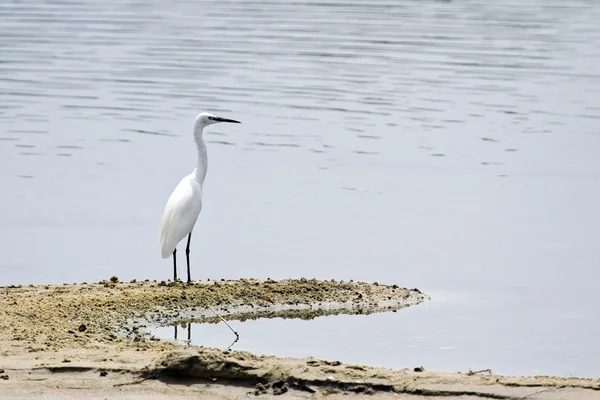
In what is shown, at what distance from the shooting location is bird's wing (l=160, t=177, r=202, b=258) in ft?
36.4

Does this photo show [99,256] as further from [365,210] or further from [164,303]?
[365,210]

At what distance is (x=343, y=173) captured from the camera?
55.2ft

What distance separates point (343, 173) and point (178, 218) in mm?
5979

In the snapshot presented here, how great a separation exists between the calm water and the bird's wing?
0.85 meters

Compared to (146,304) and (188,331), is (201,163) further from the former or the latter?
(188,331)

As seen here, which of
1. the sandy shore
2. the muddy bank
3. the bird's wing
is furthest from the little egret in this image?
the sandy shore

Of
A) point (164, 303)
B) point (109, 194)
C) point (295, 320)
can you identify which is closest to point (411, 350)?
point (295, 320)

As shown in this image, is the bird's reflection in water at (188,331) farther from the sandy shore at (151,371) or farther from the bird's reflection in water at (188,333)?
the sandy shore at (151,371)

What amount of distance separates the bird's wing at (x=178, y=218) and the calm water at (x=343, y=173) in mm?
852

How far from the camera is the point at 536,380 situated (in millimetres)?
7316

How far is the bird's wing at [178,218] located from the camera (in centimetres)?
1111

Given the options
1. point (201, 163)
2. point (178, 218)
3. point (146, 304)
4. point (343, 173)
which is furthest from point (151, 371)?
point (343, 173)

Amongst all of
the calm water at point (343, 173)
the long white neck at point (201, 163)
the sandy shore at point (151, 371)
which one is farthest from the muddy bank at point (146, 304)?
the long white neck at point (201, 163)

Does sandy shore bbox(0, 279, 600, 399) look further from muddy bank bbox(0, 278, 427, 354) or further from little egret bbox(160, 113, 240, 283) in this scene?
little egret bbox(160, 113, 240, 283)
